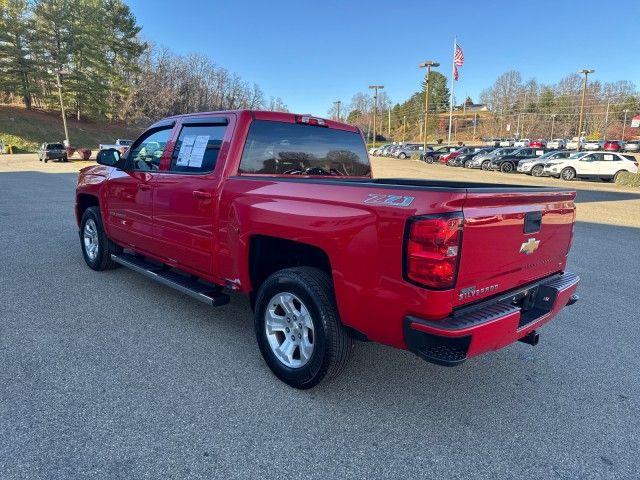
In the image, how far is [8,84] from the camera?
53.0 meters

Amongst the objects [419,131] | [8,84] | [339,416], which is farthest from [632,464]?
[419,131]

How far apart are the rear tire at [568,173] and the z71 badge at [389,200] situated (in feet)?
95.5

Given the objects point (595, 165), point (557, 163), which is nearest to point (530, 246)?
point (595, 165)

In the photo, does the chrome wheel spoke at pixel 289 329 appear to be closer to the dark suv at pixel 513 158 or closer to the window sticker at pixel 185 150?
the window sticker at pixel 185 150

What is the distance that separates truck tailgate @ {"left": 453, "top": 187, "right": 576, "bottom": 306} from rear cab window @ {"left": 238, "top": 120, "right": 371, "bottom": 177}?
6.49 feet

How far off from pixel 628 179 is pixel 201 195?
83.9 feet

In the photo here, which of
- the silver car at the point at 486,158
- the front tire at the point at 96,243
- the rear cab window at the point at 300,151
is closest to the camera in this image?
the rear cab window at the point at 300,151

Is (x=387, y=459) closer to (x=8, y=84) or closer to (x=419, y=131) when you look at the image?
(x=8, y=84)

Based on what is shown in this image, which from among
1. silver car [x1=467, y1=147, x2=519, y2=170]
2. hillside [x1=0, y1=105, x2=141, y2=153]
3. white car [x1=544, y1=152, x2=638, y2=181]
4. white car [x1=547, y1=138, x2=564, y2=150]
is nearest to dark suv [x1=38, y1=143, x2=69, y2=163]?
hillside [x1=0, y1=105, x2=141, y2=153]

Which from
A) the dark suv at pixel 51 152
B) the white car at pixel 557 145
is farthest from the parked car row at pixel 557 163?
the dark suv at pixel 51 152

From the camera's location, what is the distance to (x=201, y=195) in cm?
370

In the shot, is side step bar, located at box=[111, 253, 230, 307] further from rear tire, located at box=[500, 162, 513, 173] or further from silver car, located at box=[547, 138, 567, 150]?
silver car, located at box=[547, 138, 567, 150]

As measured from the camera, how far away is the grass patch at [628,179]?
2216cm

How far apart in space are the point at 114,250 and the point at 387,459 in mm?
4481
